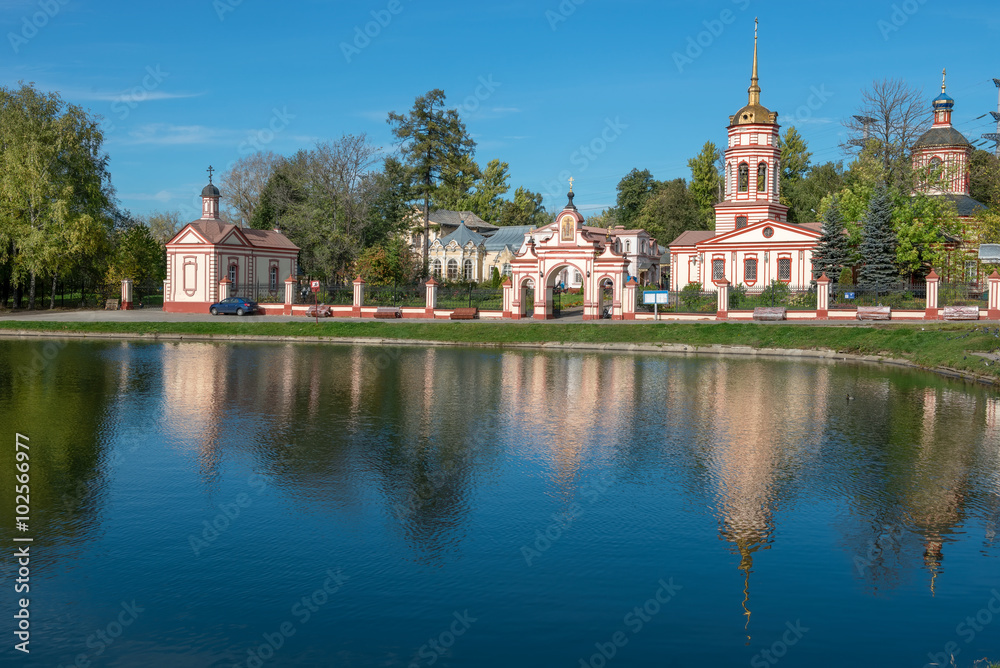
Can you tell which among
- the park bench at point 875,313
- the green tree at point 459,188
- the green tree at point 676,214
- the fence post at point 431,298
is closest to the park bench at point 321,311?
the fence post at point 431,298

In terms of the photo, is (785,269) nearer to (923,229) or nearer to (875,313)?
(923,229)

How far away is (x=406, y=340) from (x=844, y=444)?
1188 inches

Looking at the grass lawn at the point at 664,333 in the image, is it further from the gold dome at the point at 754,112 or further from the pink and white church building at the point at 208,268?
the gold dome at the point at 754,112

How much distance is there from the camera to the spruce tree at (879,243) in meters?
52.6

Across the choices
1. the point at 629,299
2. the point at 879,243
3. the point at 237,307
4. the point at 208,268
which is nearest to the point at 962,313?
the point at 879,243

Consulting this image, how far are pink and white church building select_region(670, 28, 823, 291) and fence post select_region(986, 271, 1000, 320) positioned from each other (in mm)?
17685

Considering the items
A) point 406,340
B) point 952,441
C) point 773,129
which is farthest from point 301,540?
point 773,129

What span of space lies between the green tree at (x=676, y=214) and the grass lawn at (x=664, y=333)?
53700 mm

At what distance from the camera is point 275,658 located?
7.84 metres

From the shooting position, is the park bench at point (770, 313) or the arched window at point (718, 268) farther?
the arched window at point (718, 268)

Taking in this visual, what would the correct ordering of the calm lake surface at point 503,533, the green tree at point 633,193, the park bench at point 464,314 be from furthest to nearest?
the green tree at point 633,193, the park bench at point 464,314, the calm lake surface at point 503,533

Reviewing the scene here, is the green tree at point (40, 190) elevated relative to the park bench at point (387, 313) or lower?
elevated

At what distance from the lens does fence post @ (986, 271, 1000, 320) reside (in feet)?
137

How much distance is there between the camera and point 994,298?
4206 centimetres
